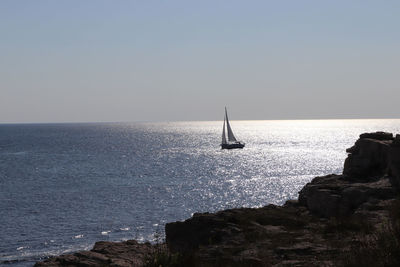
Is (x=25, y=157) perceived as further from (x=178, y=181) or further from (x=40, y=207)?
(x=40, y=207)

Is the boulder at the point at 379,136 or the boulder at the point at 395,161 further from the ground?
the boulder at the point at 379,136

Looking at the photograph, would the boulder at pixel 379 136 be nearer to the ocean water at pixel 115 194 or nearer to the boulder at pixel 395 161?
the boulder at pixel 395 161

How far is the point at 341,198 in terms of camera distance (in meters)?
23.7

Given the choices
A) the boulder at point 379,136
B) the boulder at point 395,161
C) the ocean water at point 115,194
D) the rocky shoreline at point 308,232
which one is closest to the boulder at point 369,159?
the rocky shoreline at point 308,232

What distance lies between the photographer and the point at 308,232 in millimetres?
18766

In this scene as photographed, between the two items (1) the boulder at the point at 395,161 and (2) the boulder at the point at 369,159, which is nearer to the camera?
(1) the boulder at the point at 395,161

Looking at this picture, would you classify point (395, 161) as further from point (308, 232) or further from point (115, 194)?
point (115, 194)

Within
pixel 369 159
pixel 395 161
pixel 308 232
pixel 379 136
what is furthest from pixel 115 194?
pixel 308 232

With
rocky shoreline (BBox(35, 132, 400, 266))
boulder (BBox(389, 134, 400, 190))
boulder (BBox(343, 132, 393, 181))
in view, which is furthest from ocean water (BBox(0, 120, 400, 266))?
boulder (BBox(343, 132, 393, 181))

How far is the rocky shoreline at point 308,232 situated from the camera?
38.9ft

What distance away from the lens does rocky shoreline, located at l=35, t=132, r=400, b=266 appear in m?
11.9

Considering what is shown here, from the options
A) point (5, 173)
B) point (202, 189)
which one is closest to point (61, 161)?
point (5, 173)

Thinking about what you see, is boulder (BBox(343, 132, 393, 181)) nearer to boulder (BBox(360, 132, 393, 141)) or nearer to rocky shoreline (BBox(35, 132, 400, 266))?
rocky shoreline (BBox(35, 132, 400, 266))

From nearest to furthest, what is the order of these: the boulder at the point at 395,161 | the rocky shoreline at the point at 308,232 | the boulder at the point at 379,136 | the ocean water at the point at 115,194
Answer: the rocky shoreline at the point at 308,232 → the boulder at the point at 395,161 → the boulder at the point at 379,136 → the ocean water at the point at 115,194
